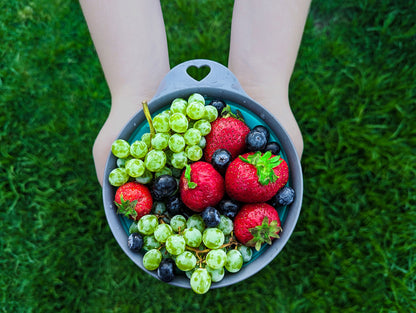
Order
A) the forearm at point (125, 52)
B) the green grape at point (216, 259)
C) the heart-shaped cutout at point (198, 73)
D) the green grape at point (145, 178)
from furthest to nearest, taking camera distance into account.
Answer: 1. the heart-shaped cutout at point (198, 73)
2. the forearm at point (125, 52)
3. the green grape at point (145, 178)
4. the green grape at point (216, 259)

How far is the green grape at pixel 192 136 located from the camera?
41.4 inches

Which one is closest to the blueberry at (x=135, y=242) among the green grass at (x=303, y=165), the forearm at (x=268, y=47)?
the forearm at (x=268, y=47)

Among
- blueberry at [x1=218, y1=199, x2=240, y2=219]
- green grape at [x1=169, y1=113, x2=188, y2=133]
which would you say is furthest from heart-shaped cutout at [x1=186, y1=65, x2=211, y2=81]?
blueberry at [x1=218, y1=199, x2=240, y2=219]

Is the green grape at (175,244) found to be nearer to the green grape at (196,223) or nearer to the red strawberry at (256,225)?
the green grape at (196,223)

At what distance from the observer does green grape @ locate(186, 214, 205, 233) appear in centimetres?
105

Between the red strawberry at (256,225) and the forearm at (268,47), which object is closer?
the red strawberry at (256,225)

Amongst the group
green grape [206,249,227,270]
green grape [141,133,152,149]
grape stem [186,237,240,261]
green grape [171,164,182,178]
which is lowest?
grape stem [186,237,240,261]

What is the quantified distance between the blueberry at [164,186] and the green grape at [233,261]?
0.83 feet

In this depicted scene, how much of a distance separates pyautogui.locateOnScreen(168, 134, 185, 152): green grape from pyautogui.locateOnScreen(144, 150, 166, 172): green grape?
0.04 m

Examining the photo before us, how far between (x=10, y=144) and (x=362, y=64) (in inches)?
83.0

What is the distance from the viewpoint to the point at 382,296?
1.78m

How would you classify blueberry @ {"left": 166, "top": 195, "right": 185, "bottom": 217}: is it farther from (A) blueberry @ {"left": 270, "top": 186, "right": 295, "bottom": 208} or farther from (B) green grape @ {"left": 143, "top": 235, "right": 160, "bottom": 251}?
(A) blueberry @ {"left": 270, "top": 186, "right": 295, "bottom": 208}

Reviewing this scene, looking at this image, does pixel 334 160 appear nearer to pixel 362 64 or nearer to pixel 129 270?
pixel 362 64

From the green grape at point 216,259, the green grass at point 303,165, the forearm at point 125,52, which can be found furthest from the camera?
the green grass at point 303,165
